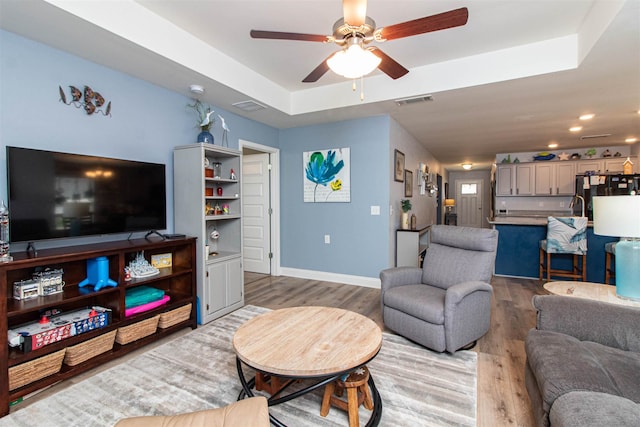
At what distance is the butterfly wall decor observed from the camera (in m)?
2.45

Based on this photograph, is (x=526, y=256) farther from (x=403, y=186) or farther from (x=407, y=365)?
(x=407, y=365)

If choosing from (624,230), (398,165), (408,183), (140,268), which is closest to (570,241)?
(408,183)

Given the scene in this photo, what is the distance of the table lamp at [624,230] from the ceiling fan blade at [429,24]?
4.68 feet

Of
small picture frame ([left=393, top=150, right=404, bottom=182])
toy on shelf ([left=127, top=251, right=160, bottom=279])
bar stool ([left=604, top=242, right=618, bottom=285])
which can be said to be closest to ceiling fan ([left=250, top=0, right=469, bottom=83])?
toy on shelf ([left=127, top=251, right=160, bottom=279])

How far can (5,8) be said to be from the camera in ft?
6.16

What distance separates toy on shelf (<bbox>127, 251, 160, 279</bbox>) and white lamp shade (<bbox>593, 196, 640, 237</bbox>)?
3391 mm

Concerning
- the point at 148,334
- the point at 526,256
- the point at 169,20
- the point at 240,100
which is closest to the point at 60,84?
the point at 169,20

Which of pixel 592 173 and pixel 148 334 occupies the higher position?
pixel 592 173

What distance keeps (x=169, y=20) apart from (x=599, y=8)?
3.24 meters

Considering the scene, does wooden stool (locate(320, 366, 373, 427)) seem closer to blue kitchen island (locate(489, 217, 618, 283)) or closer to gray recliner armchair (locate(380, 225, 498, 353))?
gray recliner armchair (locate(380, 225, 498, 353))

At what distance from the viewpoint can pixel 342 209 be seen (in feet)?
14.8

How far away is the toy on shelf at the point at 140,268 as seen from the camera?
263cm

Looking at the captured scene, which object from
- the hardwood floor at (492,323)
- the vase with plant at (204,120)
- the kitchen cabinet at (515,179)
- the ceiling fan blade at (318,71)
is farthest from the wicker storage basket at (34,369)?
the kitchen cabinet at (515,179)

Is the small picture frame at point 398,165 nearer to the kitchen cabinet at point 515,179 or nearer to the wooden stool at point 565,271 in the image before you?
the wooden stool at point 565,271
